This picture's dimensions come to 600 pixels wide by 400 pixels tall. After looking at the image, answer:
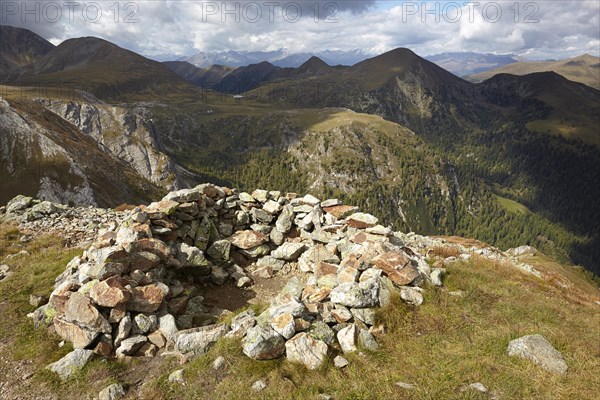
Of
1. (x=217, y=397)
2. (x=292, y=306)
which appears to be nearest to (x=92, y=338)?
(x=217, y=397)

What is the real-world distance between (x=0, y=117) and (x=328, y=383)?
110 m

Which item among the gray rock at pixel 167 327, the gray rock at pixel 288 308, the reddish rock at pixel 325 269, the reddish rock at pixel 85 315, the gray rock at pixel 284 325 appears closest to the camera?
the gray rock at pixel 284 325

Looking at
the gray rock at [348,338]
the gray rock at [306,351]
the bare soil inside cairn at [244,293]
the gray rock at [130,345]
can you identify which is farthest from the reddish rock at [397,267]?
the gray rock at [130,345]

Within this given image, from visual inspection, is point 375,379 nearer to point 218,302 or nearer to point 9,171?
point 218,302

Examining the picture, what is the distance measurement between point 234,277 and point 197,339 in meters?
9.29

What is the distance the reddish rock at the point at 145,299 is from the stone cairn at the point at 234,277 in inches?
1.8

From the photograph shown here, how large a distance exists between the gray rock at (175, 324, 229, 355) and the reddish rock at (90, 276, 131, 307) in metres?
3.04

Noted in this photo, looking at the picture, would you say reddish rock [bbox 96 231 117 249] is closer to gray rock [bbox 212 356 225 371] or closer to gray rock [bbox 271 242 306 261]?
gray rock [bbox 212 356 225 371]

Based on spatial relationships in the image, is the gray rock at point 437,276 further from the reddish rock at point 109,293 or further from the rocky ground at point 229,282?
the reddish rock at point 109,293

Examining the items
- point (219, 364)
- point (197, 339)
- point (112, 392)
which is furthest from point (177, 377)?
point (112, 392)

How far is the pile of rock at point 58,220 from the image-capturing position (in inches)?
1003

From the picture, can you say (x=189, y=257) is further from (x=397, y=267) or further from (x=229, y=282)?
(x=397, y=267)

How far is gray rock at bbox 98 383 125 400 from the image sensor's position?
36.2ft

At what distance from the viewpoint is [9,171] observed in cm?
7600
